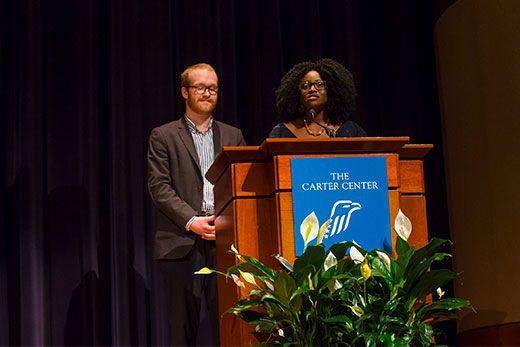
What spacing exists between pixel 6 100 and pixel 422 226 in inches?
109

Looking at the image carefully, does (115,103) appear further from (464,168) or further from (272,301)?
(272,301)

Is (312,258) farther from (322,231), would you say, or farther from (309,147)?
(309,147)

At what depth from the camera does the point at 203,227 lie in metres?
3.75

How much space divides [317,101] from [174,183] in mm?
837

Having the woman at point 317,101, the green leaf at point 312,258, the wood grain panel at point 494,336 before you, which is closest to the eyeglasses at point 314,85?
the woman at point 317,101

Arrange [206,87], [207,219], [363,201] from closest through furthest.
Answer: [363,201]
[207,219]
[206,87]

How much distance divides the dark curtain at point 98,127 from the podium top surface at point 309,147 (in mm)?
2242

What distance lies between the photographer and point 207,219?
378 centimetres

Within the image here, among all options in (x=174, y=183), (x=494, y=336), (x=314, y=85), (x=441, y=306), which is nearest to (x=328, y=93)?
(x=314, y=85)

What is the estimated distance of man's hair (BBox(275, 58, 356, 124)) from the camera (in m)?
3.65

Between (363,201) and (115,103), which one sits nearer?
(363,201)

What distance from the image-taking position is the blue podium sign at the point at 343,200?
2619 mm

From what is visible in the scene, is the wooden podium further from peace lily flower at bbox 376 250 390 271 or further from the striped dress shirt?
the striped dress shirt

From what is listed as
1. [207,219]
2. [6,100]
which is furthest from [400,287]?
[6,100]
